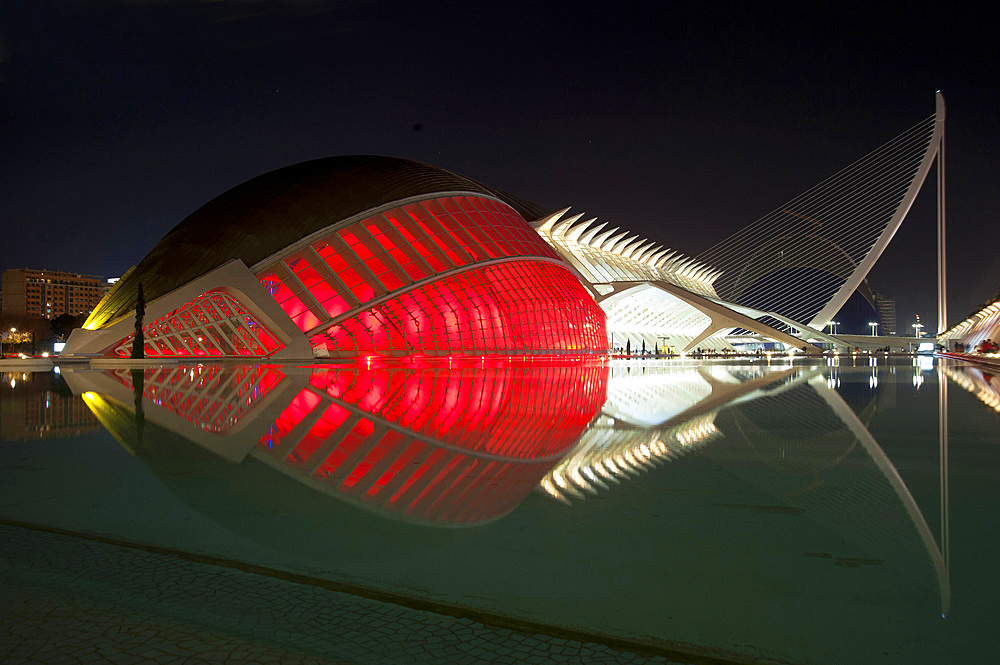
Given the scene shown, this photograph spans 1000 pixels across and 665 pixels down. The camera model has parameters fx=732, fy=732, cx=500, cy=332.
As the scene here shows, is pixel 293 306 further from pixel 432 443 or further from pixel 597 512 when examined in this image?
pixel 597 512

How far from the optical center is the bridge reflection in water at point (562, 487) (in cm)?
317

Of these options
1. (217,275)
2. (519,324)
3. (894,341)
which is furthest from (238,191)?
(894,341)

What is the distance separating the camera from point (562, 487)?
526 cm

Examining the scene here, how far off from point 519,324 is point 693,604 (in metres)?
38.4

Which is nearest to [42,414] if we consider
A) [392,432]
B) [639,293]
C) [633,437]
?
[392,432]

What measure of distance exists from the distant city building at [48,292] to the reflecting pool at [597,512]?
154 metres

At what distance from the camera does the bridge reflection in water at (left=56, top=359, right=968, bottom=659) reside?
3.17 meters

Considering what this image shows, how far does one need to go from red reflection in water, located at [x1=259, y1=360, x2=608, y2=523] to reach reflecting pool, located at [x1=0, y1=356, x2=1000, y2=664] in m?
0.05

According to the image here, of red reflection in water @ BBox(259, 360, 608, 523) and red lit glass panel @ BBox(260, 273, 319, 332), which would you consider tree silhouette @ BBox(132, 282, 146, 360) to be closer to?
red lit glass panel @ BBox(260, 273, 319, 332)

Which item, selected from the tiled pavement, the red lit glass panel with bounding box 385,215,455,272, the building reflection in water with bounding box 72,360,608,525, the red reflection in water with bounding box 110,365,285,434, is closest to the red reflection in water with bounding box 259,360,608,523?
the building reflection in water with bounding box 72,360,608,525

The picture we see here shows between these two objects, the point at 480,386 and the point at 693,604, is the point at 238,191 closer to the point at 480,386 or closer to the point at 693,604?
the point at 480,386

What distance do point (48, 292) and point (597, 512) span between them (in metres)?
170

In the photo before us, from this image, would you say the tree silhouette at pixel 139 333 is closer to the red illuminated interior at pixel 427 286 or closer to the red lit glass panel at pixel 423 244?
the red illuminated interior at pixel 427 286

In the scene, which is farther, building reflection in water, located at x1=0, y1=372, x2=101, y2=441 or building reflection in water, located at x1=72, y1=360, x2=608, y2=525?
building reflection in water, located at x1=0, y1=372, x2=101, y2=441
